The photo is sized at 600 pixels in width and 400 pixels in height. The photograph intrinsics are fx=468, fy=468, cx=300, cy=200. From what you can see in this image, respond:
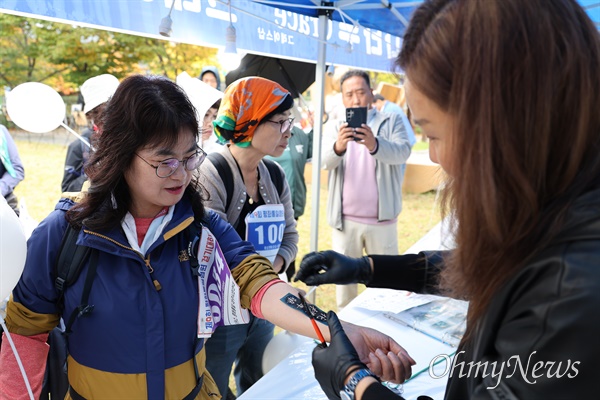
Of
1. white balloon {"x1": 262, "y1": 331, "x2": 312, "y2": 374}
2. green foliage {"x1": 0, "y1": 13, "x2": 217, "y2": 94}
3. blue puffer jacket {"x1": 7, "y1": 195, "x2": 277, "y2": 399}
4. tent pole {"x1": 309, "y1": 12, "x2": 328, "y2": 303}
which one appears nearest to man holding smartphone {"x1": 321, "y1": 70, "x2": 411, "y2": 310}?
tent pole {"x1": 309, "y1": 12, "x2": 328, "y2": 303}

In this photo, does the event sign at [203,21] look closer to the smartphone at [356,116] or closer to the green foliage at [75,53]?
the smartphone at [356,116]

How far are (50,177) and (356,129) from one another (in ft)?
28.0

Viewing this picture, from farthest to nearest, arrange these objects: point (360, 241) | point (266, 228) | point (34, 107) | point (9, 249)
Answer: point (360, 241), point (34, 107), point (266, 228), point (9, 249)

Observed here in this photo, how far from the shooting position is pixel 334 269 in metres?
1.44

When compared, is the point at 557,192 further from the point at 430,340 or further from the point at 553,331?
A: the point at 430,340

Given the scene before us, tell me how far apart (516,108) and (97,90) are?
298cm

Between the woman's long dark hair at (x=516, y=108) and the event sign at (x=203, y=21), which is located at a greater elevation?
the event sign at (x=203, y=21)

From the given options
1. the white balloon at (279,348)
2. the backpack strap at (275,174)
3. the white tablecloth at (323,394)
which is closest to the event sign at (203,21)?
the backpack strap at (275,174)

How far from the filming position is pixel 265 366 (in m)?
2.19

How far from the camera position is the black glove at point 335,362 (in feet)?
3.17

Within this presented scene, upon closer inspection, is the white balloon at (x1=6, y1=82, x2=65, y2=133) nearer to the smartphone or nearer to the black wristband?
the smartphone

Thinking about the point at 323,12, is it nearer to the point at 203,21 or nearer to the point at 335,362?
the point at 203,21

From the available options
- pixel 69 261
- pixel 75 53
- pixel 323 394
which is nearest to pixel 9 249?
pixel 69 261

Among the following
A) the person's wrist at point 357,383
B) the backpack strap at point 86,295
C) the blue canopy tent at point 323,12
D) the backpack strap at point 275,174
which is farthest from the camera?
the blue canopy tent at point 323,12
